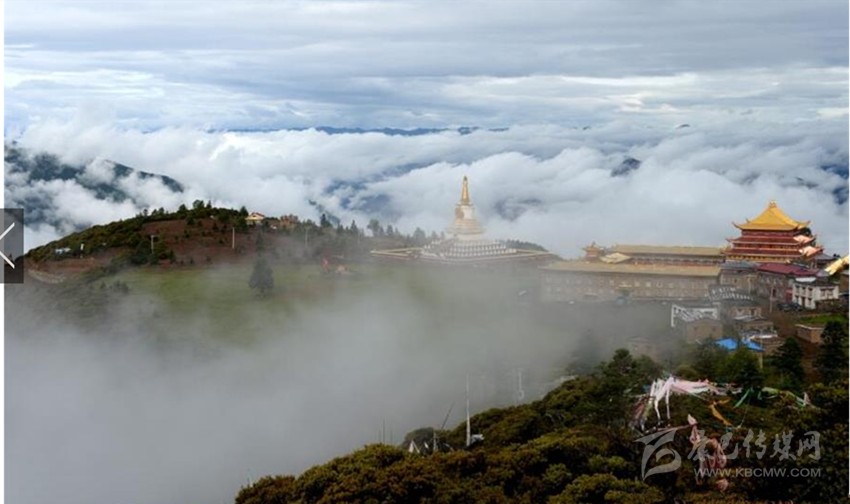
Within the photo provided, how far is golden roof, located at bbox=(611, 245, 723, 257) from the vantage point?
23.8 m

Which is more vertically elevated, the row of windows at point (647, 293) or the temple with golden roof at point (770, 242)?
the temple with golden roof at point (770, 242)

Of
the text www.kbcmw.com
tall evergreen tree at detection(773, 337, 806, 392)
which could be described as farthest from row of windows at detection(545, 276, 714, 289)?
the text www.kbcmw.com

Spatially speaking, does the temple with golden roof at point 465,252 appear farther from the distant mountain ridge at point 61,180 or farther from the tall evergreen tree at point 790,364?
the distant mountain ridge at point 61,180

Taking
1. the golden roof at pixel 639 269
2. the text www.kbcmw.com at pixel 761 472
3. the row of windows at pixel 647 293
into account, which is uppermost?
the golden roof at pixel 639 269

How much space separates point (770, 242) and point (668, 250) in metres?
2.10

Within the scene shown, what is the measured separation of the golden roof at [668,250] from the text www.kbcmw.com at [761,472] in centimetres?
1488

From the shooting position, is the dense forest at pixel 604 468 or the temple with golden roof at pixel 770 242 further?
the temple with golden roof at pixel 770 242

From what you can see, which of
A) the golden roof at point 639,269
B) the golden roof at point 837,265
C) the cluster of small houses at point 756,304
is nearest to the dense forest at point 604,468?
the cluster of small houses at point 756,304

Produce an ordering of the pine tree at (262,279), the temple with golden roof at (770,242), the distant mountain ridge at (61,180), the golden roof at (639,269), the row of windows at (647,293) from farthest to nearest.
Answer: the distant mountain ridge at (61,180) < the temple with golden roof at (770,242) < the pine tree at (262,279) < the golden roof at (639,269) < the row of windows at (647,293)

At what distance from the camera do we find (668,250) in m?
23.9

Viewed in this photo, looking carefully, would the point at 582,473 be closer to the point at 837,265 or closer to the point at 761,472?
the point at 761,472

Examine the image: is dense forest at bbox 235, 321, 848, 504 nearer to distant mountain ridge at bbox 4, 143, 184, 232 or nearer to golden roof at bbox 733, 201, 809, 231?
golden roof at bbox 733, 201, 809, 231

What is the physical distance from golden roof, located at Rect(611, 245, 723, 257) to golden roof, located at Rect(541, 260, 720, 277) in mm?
1600

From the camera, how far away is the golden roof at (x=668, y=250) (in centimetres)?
2375
